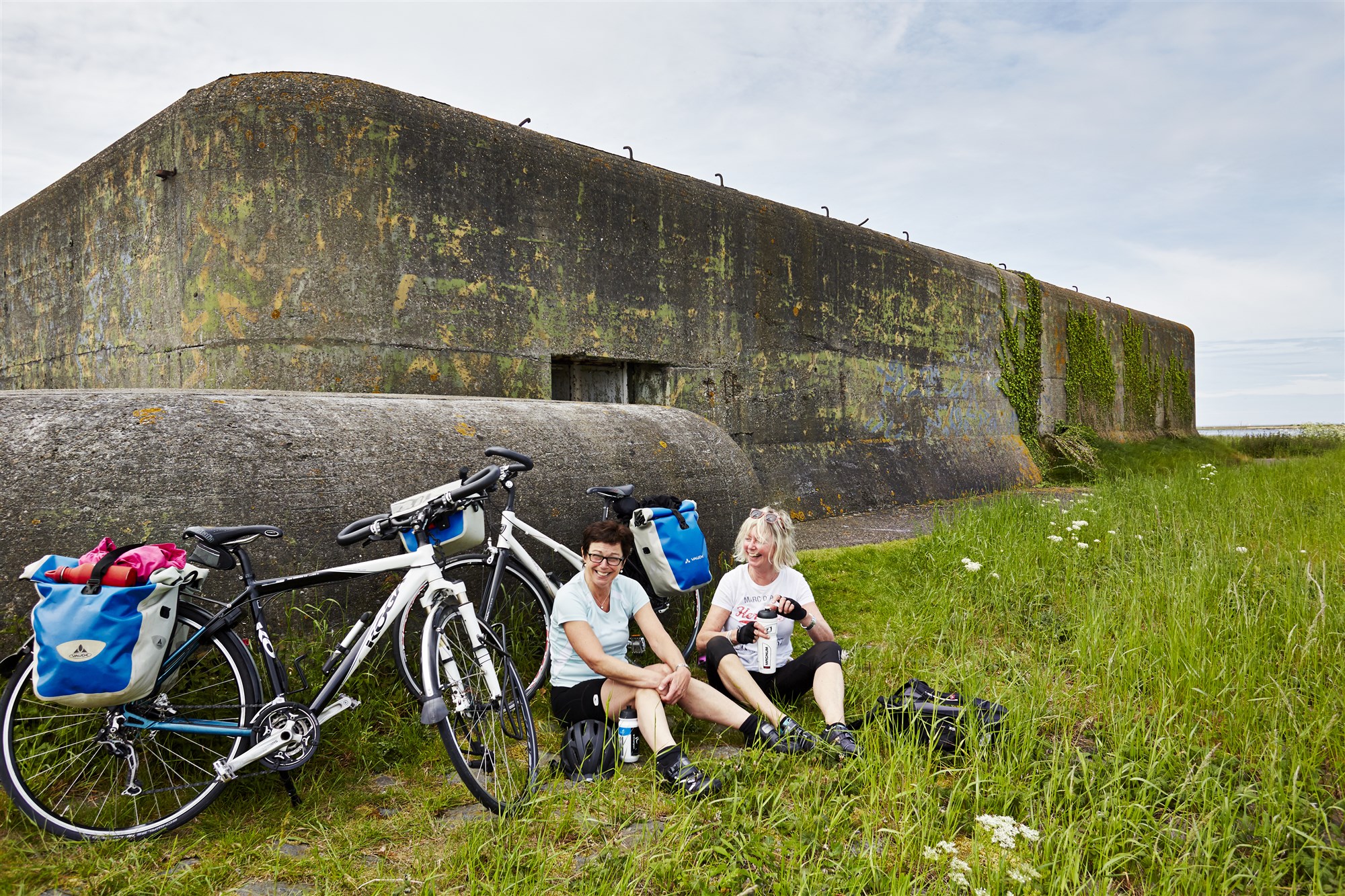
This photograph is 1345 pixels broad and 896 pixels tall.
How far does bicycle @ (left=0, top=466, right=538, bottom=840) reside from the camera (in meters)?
2.53

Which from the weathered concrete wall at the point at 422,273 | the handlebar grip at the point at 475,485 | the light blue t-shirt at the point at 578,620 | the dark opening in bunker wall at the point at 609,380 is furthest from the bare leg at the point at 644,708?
the dark opening in bunker wall at the point at 609,380

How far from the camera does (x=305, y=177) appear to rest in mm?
5328

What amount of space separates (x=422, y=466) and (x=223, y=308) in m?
2.46

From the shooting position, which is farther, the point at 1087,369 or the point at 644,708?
the point at 1087,369

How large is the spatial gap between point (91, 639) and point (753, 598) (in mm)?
2356

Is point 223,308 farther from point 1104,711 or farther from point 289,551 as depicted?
point 1104,711

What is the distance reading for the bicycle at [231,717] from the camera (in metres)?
2.53

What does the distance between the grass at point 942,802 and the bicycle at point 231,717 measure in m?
0.13

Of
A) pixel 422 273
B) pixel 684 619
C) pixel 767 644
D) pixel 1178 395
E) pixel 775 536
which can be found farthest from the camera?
pixel 1178 395

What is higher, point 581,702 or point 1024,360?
point 1024,360

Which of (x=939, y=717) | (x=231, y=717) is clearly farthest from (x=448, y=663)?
(x=939, y=717)

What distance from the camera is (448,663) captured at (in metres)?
2.74

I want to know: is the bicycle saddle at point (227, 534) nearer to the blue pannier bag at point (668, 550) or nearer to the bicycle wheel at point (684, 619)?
the blue pannier bag at point (668, 550)

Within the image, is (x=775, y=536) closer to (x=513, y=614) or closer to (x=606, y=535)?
(x=606, y=535)
